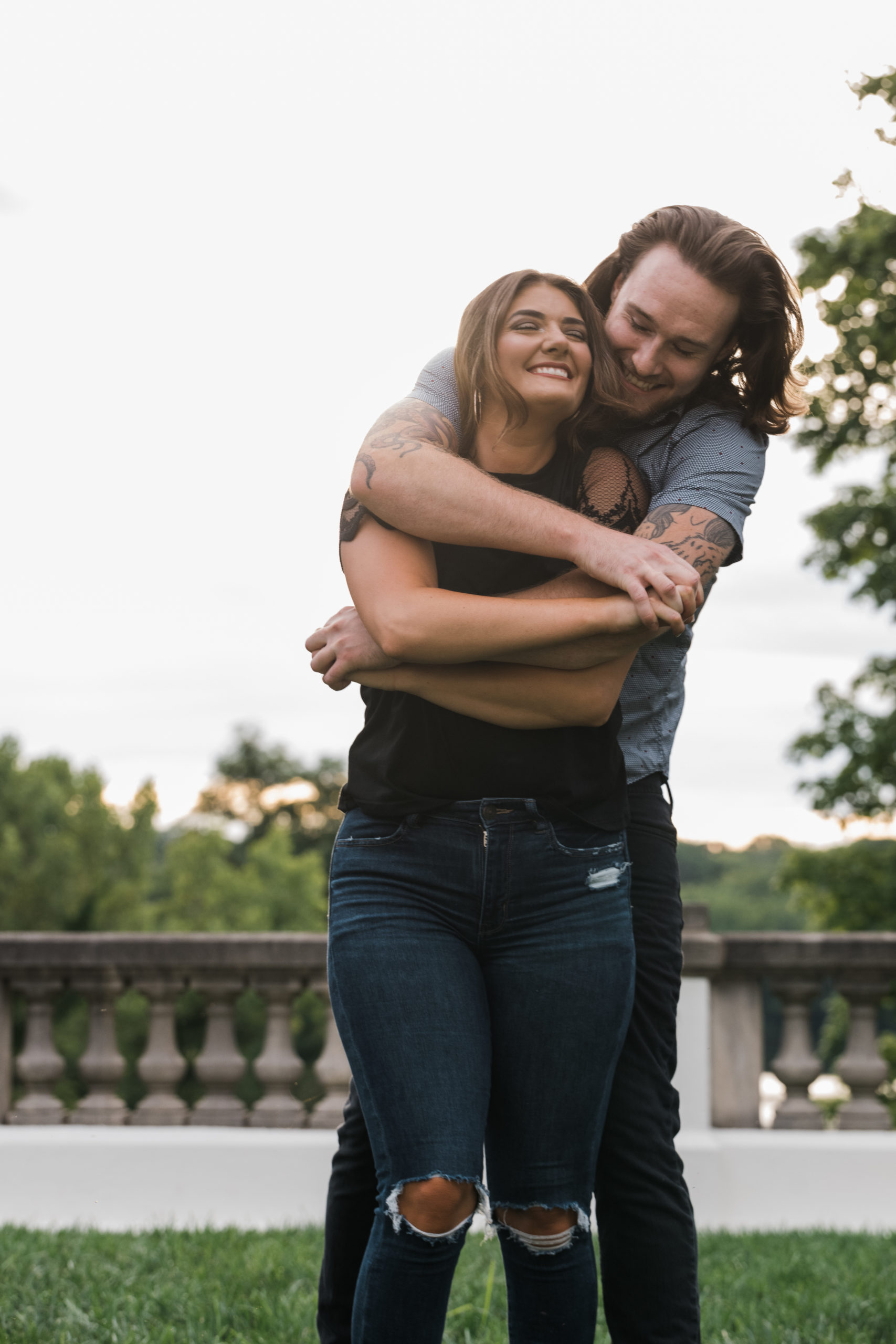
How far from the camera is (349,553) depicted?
7.11 feet

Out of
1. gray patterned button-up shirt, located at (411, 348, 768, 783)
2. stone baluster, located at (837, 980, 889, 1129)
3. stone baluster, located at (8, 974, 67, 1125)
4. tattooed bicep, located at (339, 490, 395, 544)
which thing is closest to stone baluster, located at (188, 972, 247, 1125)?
stone baluster, located at (8, 974, 67, 1125)

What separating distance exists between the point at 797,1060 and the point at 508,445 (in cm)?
419

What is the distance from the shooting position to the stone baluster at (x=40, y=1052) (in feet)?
17.9

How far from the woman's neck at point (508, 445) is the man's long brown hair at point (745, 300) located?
0.31 metres

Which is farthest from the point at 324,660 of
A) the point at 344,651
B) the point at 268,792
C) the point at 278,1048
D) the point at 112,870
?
the point at 268,792

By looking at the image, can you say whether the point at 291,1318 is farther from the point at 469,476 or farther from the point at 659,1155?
the point at 469,476

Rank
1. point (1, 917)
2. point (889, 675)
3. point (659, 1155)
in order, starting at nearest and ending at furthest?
point (659, 1155) < point (889, 675) < point (1, 917)

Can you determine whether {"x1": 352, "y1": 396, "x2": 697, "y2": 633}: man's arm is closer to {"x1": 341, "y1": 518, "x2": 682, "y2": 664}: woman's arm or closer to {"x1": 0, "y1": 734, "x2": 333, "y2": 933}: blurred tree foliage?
{"x1": 341, "y1": 518, "x2": 682, "y2": 664}: woman's arm

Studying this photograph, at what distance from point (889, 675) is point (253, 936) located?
12.3m

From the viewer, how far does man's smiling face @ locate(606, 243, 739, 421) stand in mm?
2213

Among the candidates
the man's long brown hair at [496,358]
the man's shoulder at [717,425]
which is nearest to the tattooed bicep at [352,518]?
the man's long brown hair at [496,358]

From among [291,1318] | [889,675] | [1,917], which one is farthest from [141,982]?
[1,917]

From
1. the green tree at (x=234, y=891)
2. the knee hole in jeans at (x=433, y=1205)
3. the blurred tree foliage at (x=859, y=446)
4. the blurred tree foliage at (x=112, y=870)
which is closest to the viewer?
the knee hole in jeans at (x=433, y=1205)

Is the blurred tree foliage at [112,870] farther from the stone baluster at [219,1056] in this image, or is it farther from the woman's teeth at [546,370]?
the woman's teeth at [546,370]
